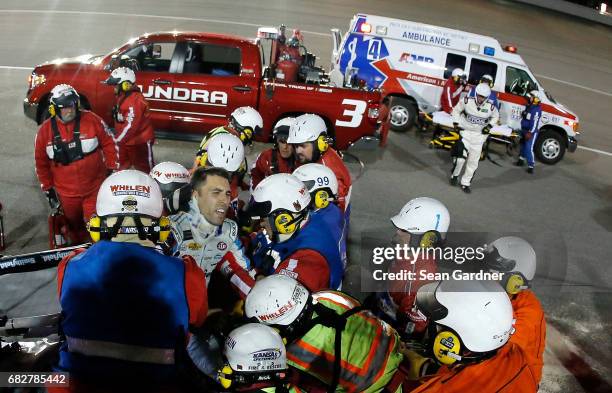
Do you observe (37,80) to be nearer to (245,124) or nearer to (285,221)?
(245,124)

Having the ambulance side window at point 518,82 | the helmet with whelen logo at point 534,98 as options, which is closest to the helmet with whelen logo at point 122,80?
the helmet with whelen logo at point 534,98

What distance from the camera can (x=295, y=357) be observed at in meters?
3.39

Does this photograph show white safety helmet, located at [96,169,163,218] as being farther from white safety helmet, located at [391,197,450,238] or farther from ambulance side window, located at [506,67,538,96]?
ambulance side window, located at [506,67,538,96]

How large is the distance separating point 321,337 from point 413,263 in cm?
143

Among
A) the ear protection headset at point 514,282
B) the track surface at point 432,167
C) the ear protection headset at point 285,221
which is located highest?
the ear protection headset at point 285,221

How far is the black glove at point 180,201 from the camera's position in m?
4.77

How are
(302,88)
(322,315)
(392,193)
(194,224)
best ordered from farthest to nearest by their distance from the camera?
(302,88)
(392,193)
(194,224)
(322,315)

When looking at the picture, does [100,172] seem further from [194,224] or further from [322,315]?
[322,315]

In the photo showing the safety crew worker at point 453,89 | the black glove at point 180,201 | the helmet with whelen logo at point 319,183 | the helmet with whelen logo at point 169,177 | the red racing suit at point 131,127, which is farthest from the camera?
the safety crew worker at point 453,89

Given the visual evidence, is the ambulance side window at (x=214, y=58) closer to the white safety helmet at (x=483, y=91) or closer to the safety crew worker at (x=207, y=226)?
the white safety helmet at (x=483, y=91)

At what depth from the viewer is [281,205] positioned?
4621mm

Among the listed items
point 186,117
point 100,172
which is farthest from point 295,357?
point 186,117

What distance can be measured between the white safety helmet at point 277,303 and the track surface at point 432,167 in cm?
236

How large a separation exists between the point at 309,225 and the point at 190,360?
6.13ft
